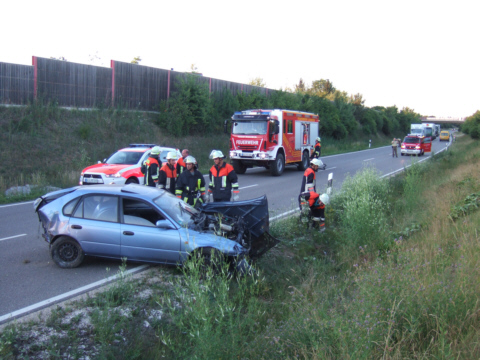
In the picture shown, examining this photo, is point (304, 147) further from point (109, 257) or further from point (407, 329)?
point (407, 329)

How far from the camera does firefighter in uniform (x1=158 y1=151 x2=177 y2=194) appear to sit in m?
9.19

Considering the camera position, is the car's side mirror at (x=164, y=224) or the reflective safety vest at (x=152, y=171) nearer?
the car's side mirror at (x=164, y=224)

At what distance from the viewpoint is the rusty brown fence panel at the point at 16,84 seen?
19125 millimetres

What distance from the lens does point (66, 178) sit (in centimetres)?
1555

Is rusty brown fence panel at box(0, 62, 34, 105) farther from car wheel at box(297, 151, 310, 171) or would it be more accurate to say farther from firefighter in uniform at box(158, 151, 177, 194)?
car wheel at box(297, 151, 310, 171)

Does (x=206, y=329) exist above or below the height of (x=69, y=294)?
above

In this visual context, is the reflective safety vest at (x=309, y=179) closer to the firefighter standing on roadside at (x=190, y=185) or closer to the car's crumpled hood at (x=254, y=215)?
the car's crumpled hood at (x=254, y=215)

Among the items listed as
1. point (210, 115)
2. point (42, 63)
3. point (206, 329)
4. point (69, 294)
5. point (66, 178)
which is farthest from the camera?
point (210, 115)

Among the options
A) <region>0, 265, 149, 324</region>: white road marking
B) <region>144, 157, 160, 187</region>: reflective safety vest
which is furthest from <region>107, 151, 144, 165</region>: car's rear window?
<region>0, 265, 149, 324</region>: white road marking

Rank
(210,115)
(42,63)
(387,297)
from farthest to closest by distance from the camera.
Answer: (210,115) < (42,63) < (387,297)

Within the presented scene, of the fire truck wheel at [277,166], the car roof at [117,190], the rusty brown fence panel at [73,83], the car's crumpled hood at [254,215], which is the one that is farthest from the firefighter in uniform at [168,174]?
the rusty brown fence panel at [73,83]

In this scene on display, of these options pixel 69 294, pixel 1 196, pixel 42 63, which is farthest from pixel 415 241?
pixel 42 63

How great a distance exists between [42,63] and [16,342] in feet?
64.0

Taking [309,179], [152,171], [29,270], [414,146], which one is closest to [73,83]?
[152,171]
